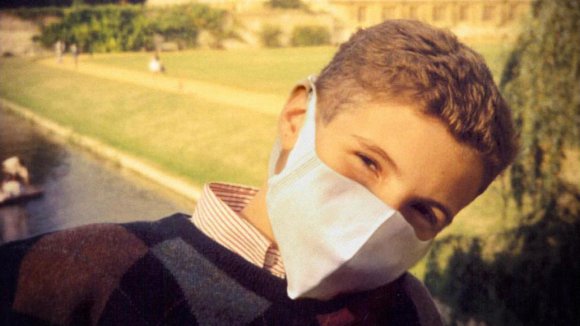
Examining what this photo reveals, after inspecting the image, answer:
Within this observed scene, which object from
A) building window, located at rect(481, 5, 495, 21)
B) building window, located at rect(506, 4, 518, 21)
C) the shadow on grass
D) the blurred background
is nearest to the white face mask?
the blurred background

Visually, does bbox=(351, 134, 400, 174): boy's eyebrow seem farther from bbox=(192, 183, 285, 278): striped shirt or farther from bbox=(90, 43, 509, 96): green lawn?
bbox=(90, 43, 509, 96): green lawn

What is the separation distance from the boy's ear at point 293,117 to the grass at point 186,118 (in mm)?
1750

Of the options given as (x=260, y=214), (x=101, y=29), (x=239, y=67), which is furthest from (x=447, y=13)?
(x=101, y=29)

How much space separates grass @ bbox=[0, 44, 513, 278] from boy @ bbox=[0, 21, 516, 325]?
6.28 feet

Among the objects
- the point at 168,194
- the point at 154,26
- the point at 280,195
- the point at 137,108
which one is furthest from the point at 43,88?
the point at 280,195

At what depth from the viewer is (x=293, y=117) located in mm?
1407

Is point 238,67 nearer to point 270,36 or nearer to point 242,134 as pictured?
point 270,36

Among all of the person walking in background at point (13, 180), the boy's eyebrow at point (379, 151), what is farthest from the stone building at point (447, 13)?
the person walking in background at point (13, 180)

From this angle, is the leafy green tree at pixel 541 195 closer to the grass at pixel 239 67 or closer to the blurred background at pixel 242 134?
the blurred background at pixel 242 134

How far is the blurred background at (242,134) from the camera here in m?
3.55

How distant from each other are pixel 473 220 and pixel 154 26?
112ft

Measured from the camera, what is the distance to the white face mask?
1232mm

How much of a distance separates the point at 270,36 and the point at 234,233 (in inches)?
1502

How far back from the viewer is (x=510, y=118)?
1.32 meters
